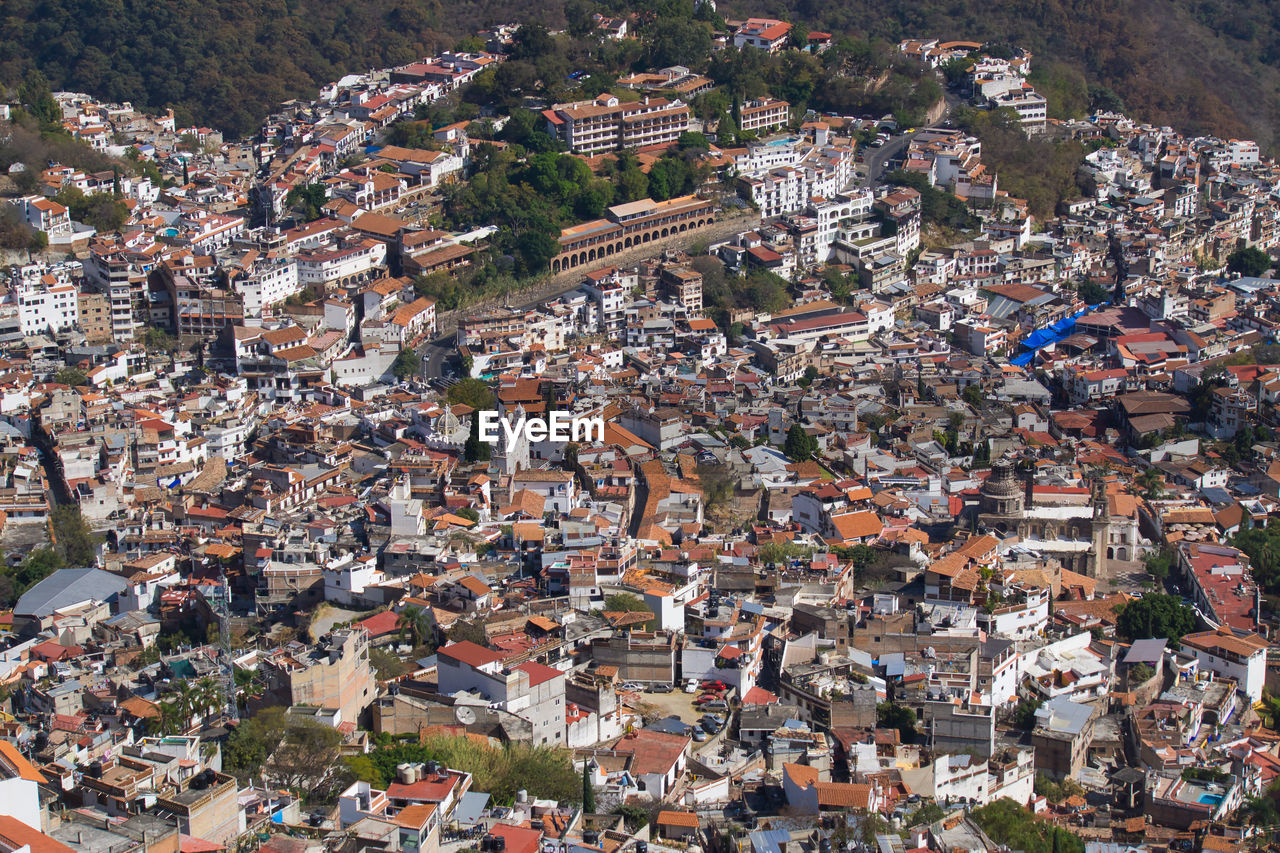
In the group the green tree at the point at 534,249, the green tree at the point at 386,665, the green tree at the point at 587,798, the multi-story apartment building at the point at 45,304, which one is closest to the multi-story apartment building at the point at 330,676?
the green tree at the point at 386,665

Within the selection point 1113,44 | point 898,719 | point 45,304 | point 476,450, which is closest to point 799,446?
point 476,450

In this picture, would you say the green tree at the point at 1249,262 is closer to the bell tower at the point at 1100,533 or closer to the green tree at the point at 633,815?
the bell tower at the point at 1100,533

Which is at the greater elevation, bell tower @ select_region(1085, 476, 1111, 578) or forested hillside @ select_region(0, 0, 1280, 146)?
forested hillside @ select_region(0, 0, 1280, 146)

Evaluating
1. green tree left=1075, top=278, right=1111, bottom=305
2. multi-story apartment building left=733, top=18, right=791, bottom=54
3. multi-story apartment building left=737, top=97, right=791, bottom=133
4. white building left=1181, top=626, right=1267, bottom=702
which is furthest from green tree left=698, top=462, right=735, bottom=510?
multi-story apartment building left=733, top=18, right=791, bottom=54

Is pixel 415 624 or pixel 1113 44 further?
pixel 1113 44

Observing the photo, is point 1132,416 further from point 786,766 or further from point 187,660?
point 187,660

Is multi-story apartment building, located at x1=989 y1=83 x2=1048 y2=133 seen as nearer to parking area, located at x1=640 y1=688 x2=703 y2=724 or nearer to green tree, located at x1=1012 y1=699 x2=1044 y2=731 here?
green tree, located at x1=1012 y1=699 x2=1044 y2=731

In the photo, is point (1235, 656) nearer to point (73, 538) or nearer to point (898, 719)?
point (898, 719)
